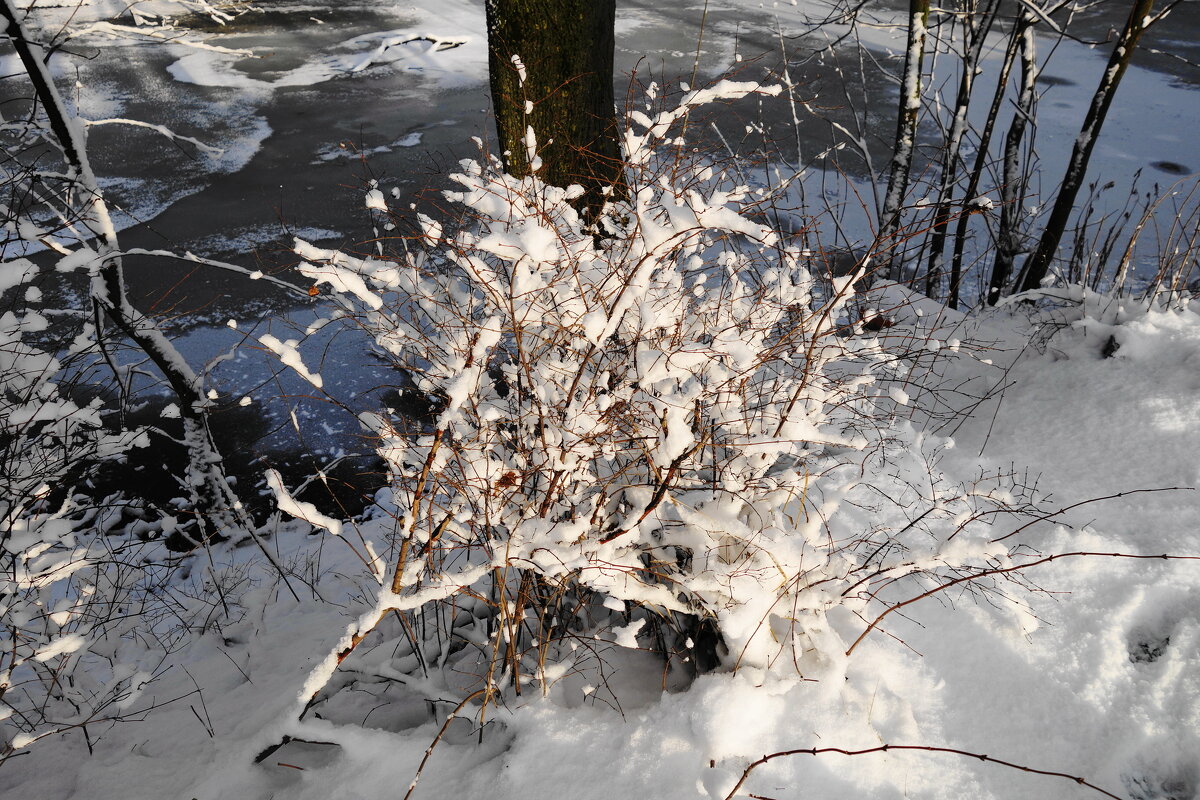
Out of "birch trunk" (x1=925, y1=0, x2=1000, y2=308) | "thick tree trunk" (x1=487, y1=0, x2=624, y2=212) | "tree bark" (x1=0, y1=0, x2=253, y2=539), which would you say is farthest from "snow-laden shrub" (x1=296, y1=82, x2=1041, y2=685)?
"birch trunk" (x1=925, y1=0, x2=1000, y2=308)

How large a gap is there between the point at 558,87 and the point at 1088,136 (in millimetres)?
3444

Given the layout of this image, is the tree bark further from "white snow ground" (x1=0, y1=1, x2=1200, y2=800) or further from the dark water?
"white snow ground" (x1=0, y1=1, x2=1200, y2=800)

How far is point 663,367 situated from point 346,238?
6.37 meters

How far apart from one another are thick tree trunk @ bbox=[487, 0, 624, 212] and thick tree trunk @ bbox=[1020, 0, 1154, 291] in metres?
3.03

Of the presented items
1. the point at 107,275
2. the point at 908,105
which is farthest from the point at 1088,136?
the point at 107,275

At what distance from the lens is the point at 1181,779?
2094 millimetres

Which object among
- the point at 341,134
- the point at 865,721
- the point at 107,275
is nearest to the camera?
the point at 865,721

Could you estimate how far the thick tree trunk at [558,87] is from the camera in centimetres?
385

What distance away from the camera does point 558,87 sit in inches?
157

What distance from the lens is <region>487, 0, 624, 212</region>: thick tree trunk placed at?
385 centimetres

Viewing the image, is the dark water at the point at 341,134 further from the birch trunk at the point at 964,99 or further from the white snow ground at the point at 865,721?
the white snow ground at the point at 865,721

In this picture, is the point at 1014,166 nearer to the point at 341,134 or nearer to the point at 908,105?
the point at 908,105

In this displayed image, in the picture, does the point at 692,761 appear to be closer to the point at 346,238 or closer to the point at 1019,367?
the point at 1019,367

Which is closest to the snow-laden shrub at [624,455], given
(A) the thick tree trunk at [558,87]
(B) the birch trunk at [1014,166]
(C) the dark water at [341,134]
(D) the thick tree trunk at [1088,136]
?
(A) the thick tree trunk at [558,87]
